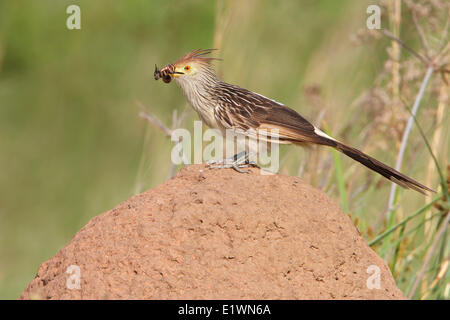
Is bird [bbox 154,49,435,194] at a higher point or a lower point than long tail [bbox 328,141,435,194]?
higher

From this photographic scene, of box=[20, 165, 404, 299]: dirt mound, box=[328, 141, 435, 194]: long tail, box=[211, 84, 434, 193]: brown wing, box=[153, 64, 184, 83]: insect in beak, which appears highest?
box=[153, 64, 184, 83]: insect in beak

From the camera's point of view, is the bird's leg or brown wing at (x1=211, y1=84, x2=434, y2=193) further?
brown wing at (x1=211, y1=84, x2=434, y2=193)

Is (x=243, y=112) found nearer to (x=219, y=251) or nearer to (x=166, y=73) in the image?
(x=166, y=73)

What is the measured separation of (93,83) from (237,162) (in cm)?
526

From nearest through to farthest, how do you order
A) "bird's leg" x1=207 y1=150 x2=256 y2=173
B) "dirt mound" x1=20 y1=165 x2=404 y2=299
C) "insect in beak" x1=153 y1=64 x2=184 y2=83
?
"dirt mound" x1=20 y1=165 x2=404 y2=299 → "bird's leg" x1=207 y1=150 x2=256 y2=173 → "insect in beak" x1=153 y1=64 x2=184 y2=83

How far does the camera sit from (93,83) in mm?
9523

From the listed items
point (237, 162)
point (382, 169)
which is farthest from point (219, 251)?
point (382, 169)

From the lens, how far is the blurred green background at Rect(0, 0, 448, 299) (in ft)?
27.7

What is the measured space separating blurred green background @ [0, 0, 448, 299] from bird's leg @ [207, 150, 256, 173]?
314cm

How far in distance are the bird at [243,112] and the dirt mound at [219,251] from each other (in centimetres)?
82

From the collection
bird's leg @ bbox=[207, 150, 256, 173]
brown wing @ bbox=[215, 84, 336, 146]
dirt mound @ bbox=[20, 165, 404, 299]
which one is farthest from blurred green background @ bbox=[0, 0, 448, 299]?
dirt mound @ bbox=[20, 165, 404, 299]

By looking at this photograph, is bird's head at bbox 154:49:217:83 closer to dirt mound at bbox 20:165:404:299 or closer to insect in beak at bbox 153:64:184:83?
insect in beak at bbox 153:64:184:83

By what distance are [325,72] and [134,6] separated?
3.19 metres
